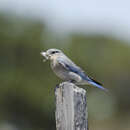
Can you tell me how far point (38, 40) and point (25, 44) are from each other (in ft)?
2.45

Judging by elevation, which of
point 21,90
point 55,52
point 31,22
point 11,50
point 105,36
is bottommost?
point 55,52

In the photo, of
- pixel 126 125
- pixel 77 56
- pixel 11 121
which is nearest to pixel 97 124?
pixel 126 125

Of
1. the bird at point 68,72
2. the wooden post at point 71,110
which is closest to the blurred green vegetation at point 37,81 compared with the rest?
the bird at point 68,72

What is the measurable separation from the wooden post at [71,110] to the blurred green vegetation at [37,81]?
13.7 metres

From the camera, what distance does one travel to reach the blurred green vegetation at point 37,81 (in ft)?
64.8

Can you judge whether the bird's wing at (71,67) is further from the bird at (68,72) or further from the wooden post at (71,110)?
the wooden post at (71,110)

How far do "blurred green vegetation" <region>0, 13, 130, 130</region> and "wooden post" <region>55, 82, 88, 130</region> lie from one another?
13711mm

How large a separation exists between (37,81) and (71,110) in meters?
15.4

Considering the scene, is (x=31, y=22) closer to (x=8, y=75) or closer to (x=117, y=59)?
(x=8, y=75)

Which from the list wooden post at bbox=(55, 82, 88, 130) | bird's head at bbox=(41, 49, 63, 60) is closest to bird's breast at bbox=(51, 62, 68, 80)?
bird's head at bbox=(41, 49, 63, 60)

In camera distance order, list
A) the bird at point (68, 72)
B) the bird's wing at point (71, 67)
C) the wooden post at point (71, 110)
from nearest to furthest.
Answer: the wooden post at point (71, 110), the bird at point (68, 72), the bird's wing at point (71, 67)

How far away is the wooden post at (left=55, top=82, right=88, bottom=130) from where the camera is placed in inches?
213

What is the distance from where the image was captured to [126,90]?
3094 centimetres

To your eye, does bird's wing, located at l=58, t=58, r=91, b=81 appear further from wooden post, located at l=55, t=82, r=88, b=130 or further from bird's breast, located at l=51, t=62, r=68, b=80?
wooden post, located at l=55, t=82, r=88, b=130
